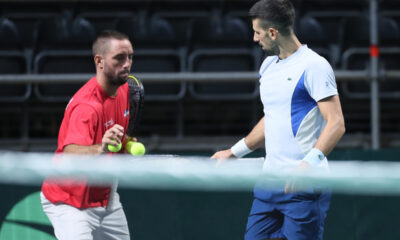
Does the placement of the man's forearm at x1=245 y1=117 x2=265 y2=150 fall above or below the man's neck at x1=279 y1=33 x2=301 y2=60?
below

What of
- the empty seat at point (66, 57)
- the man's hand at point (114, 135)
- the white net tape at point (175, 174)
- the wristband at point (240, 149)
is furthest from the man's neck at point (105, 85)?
the empty seat at point (66, 57)

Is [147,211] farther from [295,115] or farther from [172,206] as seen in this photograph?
[295,115]

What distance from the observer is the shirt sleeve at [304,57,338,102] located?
106 inches

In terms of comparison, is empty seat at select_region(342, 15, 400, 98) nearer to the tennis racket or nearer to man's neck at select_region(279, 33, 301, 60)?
the tennis racket

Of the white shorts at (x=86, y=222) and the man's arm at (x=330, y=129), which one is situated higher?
the man's arm at (x=330, y=129)

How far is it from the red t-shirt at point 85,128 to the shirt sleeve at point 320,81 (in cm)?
97

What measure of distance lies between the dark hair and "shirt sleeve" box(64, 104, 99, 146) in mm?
876

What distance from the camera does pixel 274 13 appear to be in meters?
2.79

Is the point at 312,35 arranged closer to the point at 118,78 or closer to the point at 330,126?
the point at 118,78

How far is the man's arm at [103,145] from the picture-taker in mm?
2654

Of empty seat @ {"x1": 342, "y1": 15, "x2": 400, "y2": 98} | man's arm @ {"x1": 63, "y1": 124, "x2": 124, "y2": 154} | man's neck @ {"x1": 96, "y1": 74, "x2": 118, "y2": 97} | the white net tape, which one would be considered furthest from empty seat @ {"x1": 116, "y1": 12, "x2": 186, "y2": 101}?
the white net tape

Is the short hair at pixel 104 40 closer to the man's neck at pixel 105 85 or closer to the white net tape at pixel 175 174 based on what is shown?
the man's neck at pixel 105 85

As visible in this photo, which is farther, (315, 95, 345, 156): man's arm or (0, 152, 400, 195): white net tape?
(315, 95, 345, 156): man's arm

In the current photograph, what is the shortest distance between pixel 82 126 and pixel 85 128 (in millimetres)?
17
